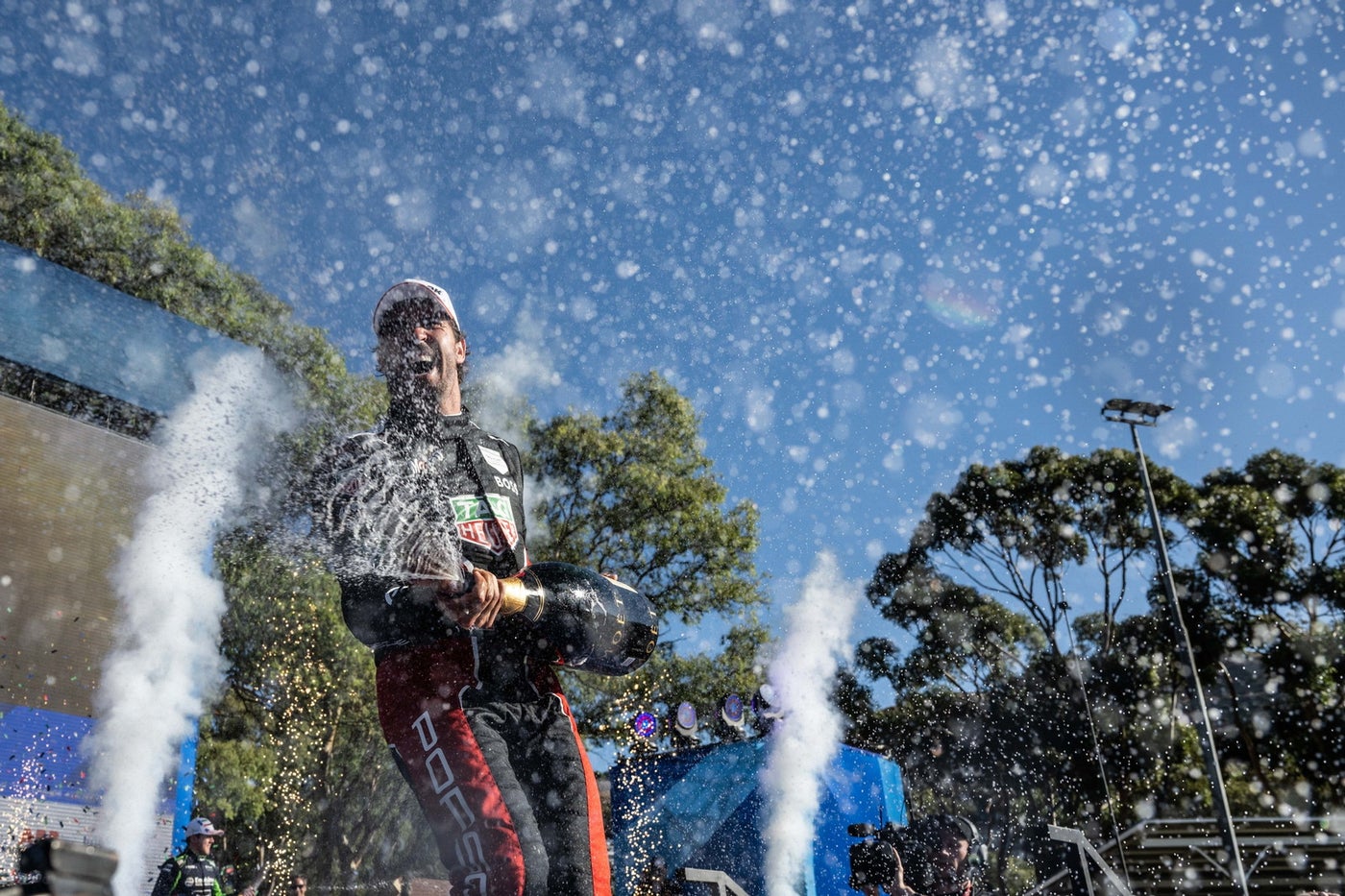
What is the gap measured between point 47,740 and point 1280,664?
21464mm

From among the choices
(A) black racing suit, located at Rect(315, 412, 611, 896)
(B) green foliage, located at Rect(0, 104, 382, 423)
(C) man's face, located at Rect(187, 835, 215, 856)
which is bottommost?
(C) man's face, located at Rect(187, 835, 215, 856)

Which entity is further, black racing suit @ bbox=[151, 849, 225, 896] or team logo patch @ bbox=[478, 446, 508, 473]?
black racing suit @ bbox=[151, 849, 225, 896]

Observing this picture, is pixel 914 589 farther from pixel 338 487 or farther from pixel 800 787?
pixel 338 487

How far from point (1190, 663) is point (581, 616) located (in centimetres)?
1638

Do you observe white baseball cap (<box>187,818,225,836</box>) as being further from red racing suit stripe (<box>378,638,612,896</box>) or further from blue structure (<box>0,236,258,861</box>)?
red racing suit stripe (<box>378,638,612,896</box>)

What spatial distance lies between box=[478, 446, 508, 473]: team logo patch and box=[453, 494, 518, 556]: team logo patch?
0.12 m

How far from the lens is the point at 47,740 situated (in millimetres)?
10477

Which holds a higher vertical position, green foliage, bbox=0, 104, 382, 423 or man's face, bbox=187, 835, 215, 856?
green foliage, bbox=0, 104, 382, 423

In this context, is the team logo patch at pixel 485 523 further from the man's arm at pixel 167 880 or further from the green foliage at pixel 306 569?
the green foliage at pixel 306 569

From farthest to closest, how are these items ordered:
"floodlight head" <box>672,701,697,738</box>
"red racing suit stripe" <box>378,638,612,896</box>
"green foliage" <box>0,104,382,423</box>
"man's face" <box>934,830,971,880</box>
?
"green foliage" <box>0,104,382,423</box> → "floodlight head" <box>672,701,697,738</box> → "man's face" <box>934,830,971,880</box> → "red racing suit stripe" <box>378,638,612,896</box>

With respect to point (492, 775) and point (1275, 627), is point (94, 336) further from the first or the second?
point (1275, 627)

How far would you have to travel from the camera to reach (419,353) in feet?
8.46

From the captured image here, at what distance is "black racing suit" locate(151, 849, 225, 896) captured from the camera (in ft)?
22.6

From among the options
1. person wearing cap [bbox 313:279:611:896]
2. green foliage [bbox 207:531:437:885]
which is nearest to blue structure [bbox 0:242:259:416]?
green foliage [bbox 207:531:437:885]
